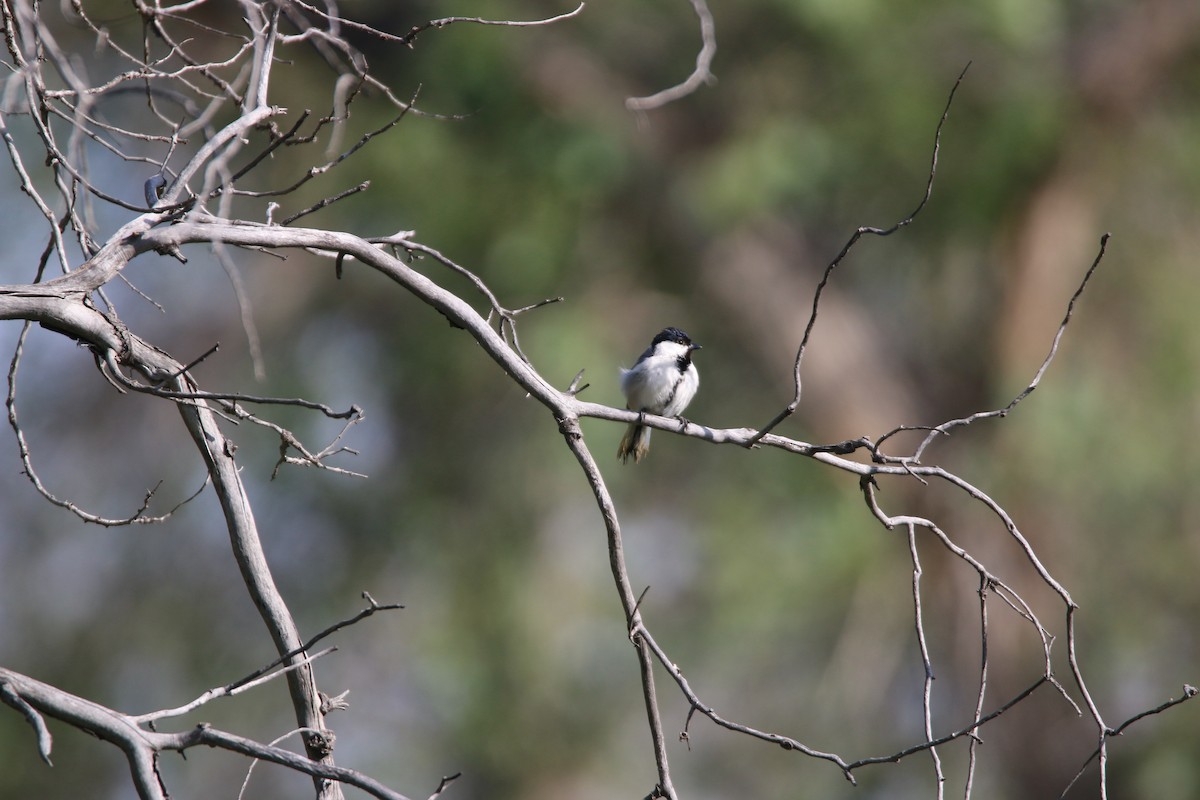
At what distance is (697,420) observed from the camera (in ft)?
33.7

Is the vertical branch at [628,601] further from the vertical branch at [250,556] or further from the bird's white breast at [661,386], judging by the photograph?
the bird's white breast at [661,386]

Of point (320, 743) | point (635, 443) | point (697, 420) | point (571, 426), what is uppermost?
point (697, 420)

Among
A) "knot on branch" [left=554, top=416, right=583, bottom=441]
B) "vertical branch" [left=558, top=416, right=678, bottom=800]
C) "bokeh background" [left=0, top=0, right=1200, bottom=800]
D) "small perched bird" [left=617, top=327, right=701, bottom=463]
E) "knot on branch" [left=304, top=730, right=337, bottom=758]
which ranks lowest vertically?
"knot on branch" [left=304, top=730, right=337, bottom=758]

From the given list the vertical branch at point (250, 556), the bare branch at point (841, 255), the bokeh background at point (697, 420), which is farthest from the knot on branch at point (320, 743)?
the bokeh background at point (697, 420)

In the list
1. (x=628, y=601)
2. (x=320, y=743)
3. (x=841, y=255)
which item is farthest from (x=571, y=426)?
(x=320, y=743)

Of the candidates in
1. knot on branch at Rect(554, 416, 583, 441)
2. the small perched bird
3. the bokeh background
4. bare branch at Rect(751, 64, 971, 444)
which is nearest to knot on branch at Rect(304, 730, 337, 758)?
knot on branch at Rect(554, 416, 583, 441)

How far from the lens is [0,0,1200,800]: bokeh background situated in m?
9.43

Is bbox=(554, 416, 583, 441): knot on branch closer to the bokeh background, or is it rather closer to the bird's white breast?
the bird's white breast

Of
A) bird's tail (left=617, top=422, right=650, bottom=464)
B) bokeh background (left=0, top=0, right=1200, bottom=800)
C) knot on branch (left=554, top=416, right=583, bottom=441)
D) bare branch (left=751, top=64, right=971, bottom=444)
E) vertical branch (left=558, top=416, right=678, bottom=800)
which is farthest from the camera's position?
bokeh background (left=0, top=0, right=1200, bottom=800)

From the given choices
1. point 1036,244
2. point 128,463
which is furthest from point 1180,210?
point 128,463

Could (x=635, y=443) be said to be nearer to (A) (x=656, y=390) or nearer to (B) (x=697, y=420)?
(A) (x=656, y=390)

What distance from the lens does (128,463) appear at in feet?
33.1

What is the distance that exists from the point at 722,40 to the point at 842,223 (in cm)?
197

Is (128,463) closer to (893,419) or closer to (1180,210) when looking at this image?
(893,419)
